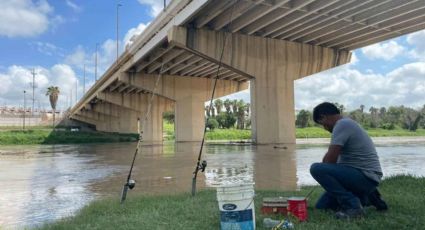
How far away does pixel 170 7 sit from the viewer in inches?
1017

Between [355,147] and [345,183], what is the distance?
40cm

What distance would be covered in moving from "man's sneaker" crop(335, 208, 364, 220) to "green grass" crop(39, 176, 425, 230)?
0.06 meters

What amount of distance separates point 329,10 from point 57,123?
9614 centimetres

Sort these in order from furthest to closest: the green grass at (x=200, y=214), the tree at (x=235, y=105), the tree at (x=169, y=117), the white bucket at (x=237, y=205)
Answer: the tree at (x=169, y=117), the tree at (x=235, y=105), the green grass at (x=200, y=214), the white bucket at (x=237, y=205)

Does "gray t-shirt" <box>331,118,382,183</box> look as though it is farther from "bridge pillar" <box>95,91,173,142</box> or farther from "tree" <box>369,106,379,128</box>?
"tree" <box>369,106,379,128</box>

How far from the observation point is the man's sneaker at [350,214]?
426 cm

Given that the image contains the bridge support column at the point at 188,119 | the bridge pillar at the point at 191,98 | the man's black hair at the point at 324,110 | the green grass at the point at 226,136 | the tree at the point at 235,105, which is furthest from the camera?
the tree at the point at 235,105

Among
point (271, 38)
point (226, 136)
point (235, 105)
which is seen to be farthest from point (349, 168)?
point (235, 105)

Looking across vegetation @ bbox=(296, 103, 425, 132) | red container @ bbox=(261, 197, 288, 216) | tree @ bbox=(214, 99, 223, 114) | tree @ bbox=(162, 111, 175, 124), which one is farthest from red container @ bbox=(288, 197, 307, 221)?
tree @ bbox=(214, 99, 223, 114)

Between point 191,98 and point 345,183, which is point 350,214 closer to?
point 345,183

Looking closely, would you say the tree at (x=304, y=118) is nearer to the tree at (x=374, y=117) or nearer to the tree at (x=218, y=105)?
the tree at (x=374, y=117)

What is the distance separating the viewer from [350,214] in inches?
168

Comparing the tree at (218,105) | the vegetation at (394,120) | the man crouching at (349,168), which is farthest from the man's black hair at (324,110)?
the tree at (218,105)

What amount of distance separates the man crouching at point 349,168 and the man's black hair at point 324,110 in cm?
3
